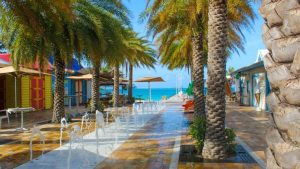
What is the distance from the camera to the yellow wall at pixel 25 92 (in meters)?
24.8

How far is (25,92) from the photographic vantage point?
25.1 meters

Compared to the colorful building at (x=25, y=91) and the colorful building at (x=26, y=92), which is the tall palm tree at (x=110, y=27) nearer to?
the colorful building at (x=25, y=91)

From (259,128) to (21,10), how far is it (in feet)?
30.5

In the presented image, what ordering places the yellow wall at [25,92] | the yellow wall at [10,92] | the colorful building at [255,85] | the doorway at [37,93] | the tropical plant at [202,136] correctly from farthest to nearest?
1. the doorway at [37,93]
2. the yellow wall at [25,92]
3. the yellow wall at [10,92]
4. the colorful building at [255,85]
5. the tropical plant at [202,136]

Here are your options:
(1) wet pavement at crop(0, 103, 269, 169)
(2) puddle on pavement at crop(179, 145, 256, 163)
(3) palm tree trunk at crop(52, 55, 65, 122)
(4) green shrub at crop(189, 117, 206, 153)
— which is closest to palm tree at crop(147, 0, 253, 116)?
(1) wet pavement at crop(0, 103, 269, 169)

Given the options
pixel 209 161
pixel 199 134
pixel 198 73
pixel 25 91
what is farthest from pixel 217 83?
pixel 25 91

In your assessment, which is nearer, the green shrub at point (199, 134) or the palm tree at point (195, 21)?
the green shrub at point (199, 134)

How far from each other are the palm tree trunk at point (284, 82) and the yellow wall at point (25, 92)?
24478 millimetres

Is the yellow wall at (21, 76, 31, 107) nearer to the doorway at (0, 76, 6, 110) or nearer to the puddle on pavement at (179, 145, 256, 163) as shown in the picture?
the doorway at (0, 76, 6, 110)

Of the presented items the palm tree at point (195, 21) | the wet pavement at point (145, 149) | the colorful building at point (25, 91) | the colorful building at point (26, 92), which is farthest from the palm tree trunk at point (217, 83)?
the colorful building at point (26, 92)

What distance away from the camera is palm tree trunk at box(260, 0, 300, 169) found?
1.66 metres

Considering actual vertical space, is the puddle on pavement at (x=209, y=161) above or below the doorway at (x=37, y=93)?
A: below

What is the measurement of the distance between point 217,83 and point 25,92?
19365mm

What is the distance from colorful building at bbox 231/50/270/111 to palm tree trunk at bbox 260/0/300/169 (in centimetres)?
1940
